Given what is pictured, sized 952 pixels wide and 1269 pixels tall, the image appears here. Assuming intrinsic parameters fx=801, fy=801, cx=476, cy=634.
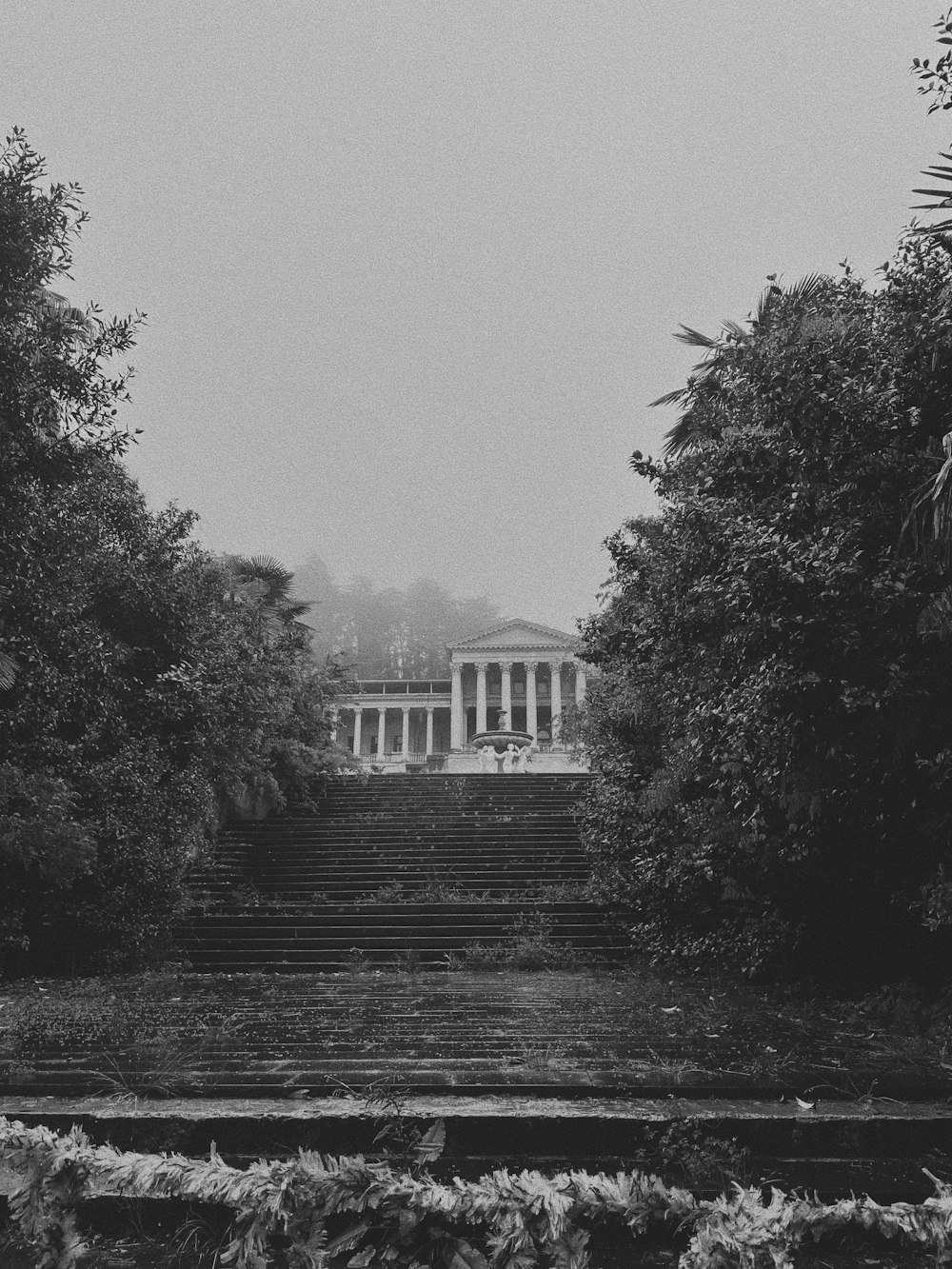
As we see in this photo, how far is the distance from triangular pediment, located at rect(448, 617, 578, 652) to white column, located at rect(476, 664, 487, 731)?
171 cm

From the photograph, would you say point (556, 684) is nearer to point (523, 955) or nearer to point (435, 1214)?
point (523, 955)

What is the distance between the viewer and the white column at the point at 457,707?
54.8 m

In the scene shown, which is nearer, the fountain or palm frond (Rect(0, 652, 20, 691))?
palm frond (Rect(0, 652, 20, 691))

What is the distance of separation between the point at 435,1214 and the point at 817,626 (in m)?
3.27

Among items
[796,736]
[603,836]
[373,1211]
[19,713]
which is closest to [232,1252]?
[373,1211]

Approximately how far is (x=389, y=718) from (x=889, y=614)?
54.9 meters

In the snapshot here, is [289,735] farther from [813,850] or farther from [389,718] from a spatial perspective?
[389,718]

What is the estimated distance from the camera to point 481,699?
2136 inches

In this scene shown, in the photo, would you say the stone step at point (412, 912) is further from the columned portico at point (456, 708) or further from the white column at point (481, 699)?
the columned portico at point (456, 708)

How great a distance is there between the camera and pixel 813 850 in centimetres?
546

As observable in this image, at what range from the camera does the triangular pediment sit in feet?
181

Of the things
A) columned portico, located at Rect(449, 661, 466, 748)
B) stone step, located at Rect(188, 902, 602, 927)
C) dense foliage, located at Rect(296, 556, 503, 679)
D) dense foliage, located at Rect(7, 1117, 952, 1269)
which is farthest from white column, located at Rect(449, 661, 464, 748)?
dense foliage, located at Rect(7, 1117, 952, 1269)

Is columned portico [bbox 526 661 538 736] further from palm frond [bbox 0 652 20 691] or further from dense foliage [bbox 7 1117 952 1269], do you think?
dense foliage [bbox 7 1117 952 1269]

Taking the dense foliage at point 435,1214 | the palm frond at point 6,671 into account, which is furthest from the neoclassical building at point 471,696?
the dense foliage at point 435,1214
